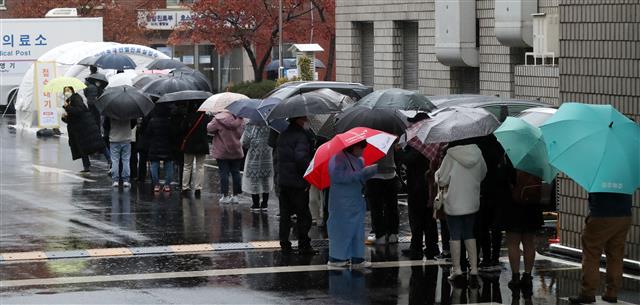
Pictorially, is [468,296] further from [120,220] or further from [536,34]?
[536,34]

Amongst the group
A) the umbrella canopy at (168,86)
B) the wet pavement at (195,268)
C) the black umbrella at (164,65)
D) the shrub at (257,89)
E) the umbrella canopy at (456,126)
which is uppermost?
the black umbrella at (164,65)

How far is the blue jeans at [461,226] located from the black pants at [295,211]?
2519 mm

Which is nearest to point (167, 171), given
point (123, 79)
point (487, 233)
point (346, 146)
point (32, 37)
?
point (123, 79)

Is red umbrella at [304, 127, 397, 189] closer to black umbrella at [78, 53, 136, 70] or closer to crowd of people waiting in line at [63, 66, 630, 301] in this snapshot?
crowd of people waiting in line at [63, 66, 630, 301]

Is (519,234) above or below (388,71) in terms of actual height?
below

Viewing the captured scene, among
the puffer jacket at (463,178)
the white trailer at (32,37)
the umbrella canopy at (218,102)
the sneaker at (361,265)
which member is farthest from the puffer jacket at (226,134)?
the white trailer at (32,37)

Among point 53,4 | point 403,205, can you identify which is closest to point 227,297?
point 403,205

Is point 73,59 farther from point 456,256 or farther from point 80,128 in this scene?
point 456,256

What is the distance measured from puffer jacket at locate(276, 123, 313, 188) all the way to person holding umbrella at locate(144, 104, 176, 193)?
6.75m

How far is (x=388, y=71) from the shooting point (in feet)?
106

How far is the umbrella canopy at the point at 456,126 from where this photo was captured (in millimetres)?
13328

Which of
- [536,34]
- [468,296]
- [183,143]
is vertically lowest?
[468,296]

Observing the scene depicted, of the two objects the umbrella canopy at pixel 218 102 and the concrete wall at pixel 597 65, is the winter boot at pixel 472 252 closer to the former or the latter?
the concrete wall at pixel 597 65

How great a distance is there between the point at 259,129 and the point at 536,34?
24.0 ft
